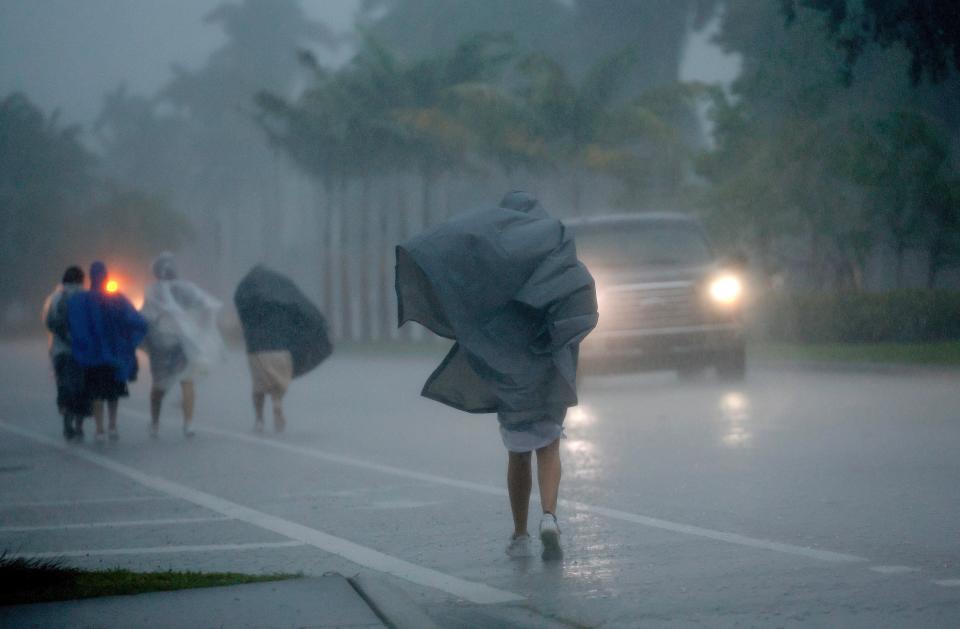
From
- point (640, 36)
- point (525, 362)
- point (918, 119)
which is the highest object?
point (640, 36)

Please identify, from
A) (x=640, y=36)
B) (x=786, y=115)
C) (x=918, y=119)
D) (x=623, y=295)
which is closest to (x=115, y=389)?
(x=623, y=295)

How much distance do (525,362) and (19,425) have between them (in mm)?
12792

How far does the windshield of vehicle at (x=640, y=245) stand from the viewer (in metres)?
21.2

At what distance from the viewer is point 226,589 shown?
21.0 ft

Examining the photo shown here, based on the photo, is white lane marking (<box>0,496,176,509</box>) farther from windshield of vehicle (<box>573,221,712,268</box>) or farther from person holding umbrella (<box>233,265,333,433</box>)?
windshield of vehicle (<box>573,221,712,268</box>)

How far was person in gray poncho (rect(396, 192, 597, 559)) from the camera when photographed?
24.8 ft

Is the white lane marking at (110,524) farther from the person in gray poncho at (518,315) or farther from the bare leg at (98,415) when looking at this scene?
the bare leg at (98,415)

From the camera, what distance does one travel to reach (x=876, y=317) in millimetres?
→ 27719

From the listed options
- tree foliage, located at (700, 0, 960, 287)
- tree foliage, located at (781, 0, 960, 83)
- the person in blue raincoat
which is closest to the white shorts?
the person in blue raincoat

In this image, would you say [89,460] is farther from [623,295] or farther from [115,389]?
[623,295]

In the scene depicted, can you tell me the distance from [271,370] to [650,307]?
19.7ft

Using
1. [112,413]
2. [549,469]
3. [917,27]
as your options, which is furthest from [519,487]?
[917,27]

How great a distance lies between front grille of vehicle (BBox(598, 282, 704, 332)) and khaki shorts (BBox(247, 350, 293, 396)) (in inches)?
202

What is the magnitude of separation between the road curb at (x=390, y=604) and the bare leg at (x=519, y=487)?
4.56ft
